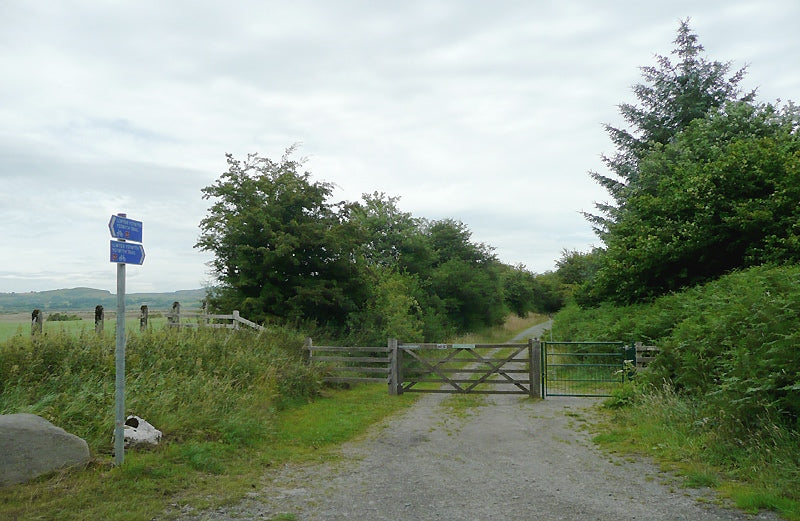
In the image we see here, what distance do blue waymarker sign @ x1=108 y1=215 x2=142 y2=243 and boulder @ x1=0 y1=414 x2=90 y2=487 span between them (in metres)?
2.40

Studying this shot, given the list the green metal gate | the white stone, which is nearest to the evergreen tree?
the green metal gate

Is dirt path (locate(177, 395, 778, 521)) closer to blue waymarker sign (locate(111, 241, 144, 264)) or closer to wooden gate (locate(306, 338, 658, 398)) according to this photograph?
blue waymarker sign (locate(111, 241, 144, 264))

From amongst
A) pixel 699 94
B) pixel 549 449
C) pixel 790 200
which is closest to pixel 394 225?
pixel 699 94

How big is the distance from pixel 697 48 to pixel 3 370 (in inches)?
1257

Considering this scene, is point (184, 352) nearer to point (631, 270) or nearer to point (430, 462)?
point (430, 462)

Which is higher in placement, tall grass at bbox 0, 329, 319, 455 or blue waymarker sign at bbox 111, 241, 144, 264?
blue waymarker sign at bbox 111, 241, 144, 264

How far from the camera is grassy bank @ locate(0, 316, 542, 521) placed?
6168mm

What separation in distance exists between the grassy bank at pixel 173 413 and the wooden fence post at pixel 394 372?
100 cm

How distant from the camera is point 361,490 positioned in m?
6.82

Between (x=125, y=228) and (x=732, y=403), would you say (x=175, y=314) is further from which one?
(x=732, y=403)

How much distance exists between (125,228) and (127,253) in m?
0.31

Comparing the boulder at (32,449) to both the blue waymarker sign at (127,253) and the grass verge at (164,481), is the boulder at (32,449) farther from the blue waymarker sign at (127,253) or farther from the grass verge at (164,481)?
the blue waymarker sign at (127,253)

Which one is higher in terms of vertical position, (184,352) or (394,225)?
(394,225)

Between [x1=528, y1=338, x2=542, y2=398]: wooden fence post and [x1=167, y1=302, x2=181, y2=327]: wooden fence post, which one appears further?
[x1=167, y1=302, x2=181, y2=327]: wooden fence post
